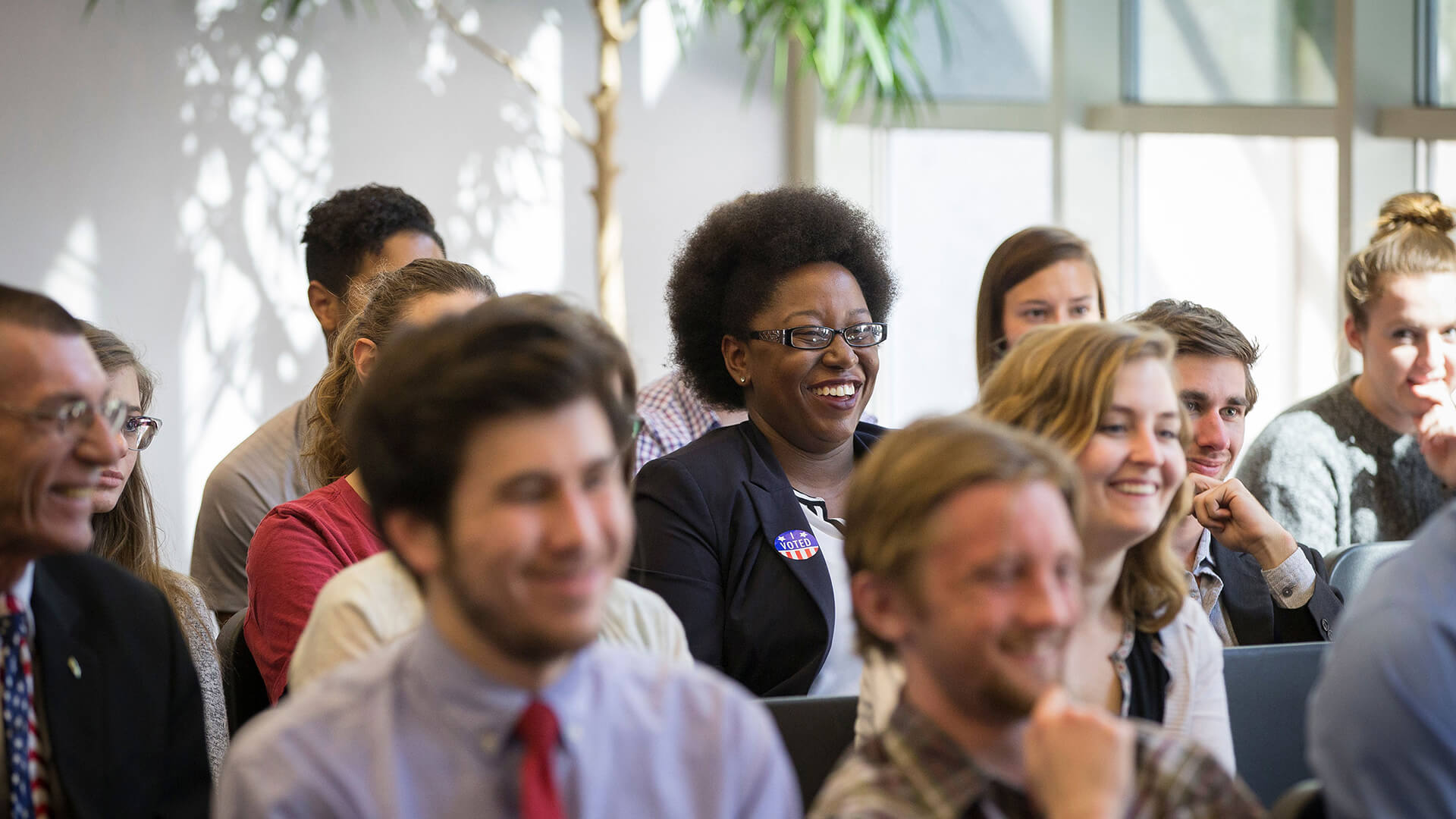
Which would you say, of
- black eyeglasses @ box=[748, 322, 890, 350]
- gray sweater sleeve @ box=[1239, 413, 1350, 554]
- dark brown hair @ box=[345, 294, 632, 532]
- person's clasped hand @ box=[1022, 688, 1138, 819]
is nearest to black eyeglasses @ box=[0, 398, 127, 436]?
dark brown hair @ box=[345, 294, 632, 532]

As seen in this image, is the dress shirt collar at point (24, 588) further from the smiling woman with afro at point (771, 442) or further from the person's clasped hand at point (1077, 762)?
the person's clasped hand at point (1077, 762)

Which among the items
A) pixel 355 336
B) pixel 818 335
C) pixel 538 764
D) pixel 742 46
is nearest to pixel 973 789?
pixel 538 764

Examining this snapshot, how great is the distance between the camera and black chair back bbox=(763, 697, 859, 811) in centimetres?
192

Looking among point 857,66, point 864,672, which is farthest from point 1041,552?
point 857,66

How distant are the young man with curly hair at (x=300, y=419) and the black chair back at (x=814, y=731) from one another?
1.54 metres

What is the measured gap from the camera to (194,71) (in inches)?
211

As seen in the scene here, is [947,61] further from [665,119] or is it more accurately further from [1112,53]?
[665,119]

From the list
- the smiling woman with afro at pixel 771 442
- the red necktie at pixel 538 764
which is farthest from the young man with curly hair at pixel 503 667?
the smiling woman with afro at pixel 771 442

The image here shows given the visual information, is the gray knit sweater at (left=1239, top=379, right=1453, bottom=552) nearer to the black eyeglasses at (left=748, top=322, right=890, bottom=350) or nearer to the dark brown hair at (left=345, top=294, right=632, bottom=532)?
the black eyeglasses at (left=748, top=322, right=890, bottom=350)

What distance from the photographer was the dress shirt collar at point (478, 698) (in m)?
1.26

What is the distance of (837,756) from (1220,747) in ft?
1.68

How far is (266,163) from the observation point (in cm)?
548

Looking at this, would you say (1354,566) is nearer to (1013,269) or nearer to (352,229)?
(1013,269)

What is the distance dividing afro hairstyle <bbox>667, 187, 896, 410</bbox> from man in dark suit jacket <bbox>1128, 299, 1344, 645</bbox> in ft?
1.99
